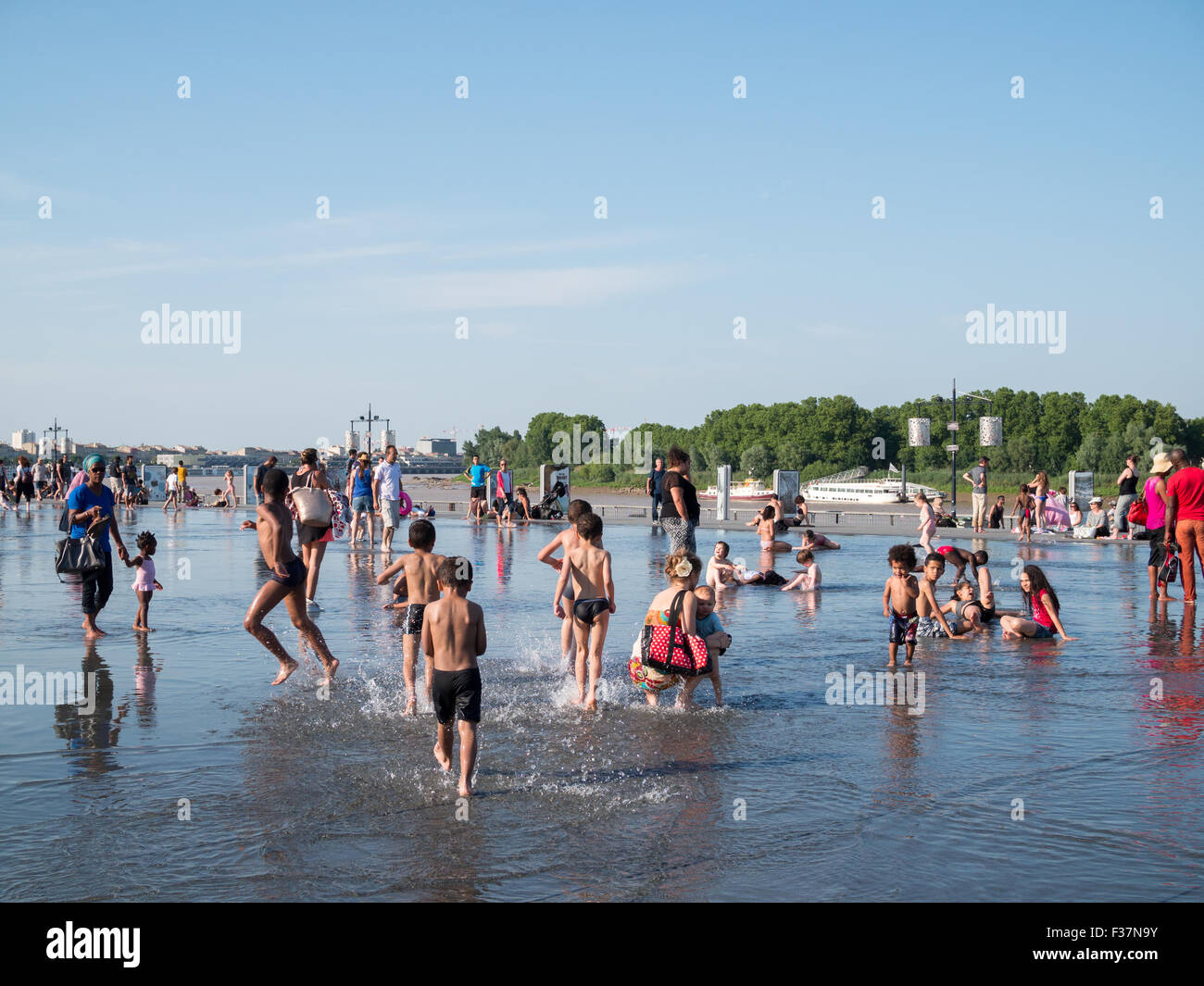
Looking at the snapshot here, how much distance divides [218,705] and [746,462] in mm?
125077

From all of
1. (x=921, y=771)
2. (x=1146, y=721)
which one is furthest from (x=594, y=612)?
(x=1146, y=721)

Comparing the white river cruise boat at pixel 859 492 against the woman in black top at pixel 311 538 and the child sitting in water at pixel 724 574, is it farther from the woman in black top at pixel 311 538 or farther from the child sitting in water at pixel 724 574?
the woman in black top at pixel 311 538

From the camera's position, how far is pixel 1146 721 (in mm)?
7902

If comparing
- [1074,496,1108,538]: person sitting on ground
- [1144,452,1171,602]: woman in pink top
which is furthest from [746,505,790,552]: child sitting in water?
[1074,496,1108,538]: person sitting on ground

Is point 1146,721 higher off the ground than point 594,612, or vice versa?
point 594,612

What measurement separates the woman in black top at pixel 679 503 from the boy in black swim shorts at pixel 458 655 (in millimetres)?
5771

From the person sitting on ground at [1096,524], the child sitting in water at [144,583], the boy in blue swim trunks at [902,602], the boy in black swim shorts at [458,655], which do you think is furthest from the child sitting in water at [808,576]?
the person sitting on ground at [1096,524]

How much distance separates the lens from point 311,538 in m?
11.9

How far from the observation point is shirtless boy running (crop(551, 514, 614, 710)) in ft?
27.3

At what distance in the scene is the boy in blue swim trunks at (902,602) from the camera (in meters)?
9.78

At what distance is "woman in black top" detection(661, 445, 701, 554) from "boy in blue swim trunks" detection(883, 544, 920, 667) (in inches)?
99.9

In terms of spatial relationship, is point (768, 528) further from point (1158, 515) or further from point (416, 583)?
point (416, 583)

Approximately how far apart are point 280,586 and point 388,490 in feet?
39.7
